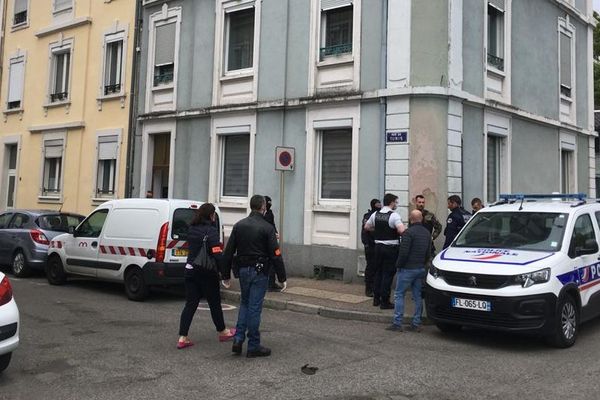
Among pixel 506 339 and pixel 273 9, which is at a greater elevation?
pixel 273 9

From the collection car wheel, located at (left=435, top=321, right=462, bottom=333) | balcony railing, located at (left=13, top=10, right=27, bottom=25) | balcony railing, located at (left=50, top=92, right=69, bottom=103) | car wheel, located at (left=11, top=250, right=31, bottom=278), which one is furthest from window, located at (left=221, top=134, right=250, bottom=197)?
balcony railing, located at (left=13, top=10, right=27, bottom=25)

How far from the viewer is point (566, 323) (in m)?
7.06

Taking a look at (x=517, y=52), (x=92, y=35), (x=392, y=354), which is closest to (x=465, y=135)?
(x=517, y=52)

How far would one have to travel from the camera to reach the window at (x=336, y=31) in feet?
41.4

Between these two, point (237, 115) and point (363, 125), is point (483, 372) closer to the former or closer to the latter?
point (363, 125)

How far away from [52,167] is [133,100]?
501 cm

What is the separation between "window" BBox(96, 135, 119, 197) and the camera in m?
17.3

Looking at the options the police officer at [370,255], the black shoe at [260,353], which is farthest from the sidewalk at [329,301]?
the black shoe at [260,353]

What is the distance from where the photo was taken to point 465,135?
12.0 meters

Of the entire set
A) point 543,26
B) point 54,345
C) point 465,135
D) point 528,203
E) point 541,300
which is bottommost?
point 54,345

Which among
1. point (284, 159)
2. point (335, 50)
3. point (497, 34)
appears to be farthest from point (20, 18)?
point (497, 34)

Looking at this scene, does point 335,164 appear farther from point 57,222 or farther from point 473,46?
point 57,222

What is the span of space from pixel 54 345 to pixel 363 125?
755cm

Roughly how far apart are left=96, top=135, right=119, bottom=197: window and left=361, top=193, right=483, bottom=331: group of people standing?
32.5ft
